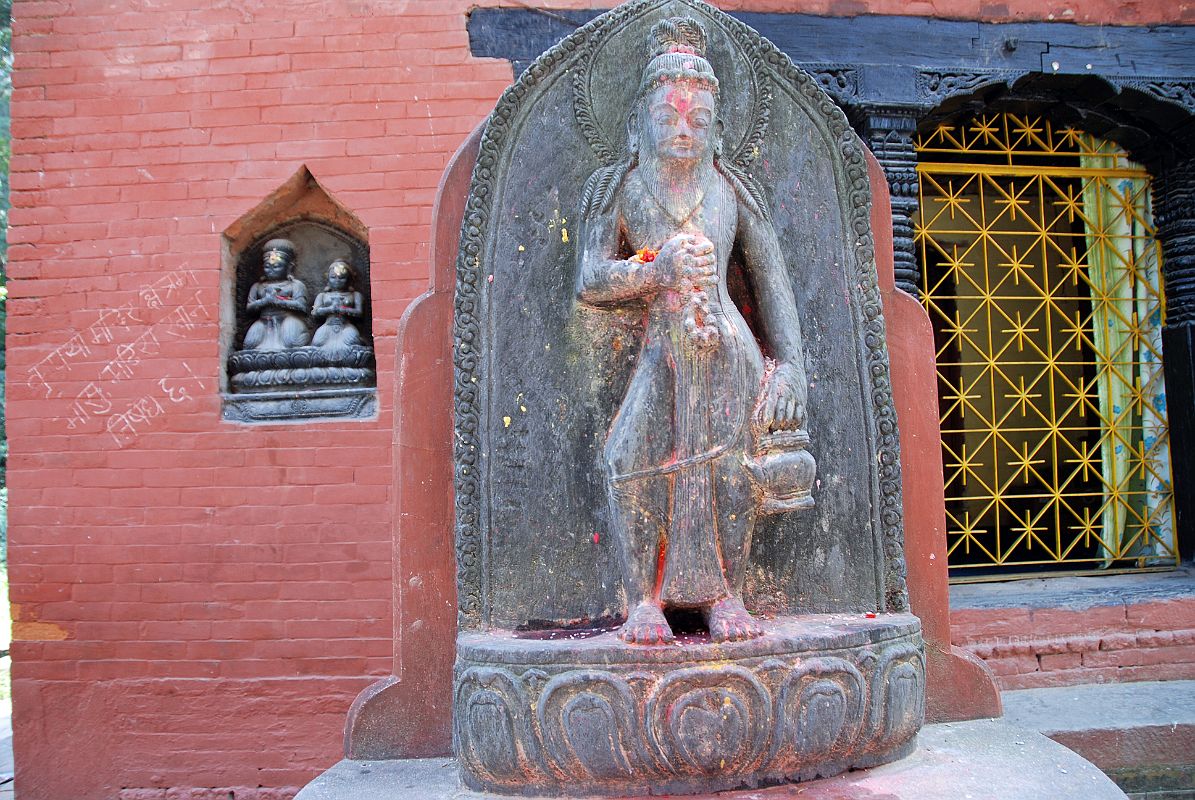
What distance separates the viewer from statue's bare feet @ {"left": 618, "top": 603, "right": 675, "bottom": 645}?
208cm

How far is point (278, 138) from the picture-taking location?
15.9 feet

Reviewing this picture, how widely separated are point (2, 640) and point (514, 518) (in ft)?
25.5

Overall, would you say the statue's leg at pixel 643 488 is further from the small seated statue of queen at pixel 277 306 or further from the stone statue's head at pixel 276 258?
the stone statue's head at pixel 276 258

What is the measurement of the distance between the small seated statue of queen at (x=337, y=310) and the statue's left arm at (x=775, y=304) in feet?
9.81

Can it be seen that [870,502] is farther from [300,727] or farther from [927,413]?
[300,727]

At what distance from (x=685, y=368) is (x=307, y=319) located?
342 centimetres

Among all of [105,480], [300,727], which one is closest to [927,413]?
[300,727]

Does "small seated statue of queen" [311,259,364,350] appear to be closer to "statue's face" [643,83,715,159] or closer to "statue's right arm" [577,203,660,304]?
"statue's right arm" [577,203,660,304]

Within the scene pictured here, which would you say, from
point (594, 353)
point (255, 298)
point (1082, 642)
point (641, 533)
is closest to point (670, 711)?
point (641, 533)

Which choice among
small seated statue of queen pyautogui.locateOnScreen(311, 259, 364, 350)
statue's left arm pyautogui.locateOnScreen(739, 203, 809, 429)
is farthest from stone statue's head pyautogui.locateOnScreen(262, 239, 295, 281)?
statue's left arm pyautogui.locateOnScreen(739, 203, 809, 429)

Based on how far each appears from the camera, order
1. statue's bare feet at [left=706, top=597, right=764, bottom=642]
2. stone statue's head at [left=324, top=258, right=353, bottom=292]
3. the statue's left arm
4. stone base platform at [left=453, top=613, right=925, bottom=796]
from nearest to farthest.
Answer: stone base platform at [left=453, top=613, right=925, bottom=796] → statue's bare feet at [left=706, top=597, right=764, bottom=642] → the statue's left arm → stone statue's head at [left=324, top=258, right=353, bottom=292]

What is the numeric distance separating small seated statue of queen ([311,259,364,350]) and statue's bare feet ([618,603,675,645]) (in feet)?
10.4

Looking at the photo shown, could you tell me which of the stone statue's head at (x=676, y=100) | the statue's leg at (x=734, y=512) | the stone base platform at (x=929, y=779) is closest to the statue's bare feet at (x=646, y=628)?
the statue's leg at (x=734, y=512)

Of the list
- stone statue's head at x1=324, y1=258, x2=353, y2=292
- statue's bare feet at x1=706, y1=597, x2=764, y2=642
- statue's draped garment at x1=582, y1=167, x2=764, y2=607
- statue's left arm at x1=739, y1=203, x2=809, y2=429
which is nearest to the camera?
statue's bare feet at x1=706, y1=597, x2=764, y2=642
